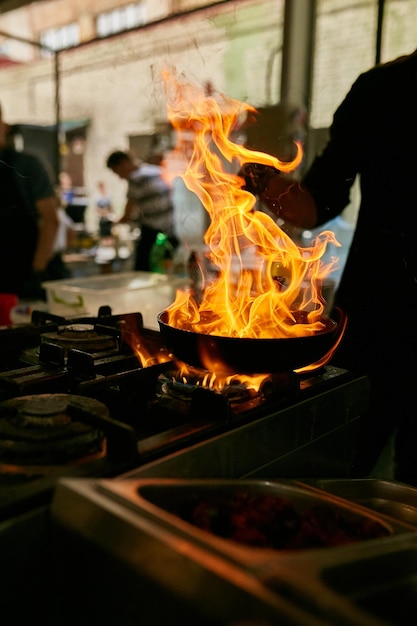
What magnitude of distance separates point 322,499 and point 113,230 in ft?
27.6

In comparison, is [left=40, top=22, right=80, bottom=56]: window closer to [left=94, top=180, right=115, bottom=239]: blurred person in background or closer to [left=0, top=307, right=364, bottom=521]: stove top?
[left=94, top=180, right=115, bottom=239]: blurred person in background

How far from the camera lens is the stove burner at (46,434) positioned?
982 millimetres

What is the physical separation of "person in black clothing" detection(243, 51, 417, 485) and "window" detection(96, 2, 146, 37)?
944cm

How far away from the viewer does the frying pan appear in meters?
1.25

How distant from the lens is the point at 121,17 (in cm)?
1173

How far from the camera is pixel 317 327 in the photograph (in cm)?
147

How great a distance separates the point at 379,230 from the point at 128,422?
1.39 meters

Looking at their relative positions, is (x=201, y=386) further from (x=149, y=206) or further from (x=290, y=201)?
(x=149, y=206)

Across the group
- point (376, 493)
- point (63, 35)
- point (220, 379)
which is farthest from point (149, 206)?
point (63, 35)

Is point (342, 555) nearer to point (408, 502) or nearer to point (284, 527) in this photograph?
point (284, 527)

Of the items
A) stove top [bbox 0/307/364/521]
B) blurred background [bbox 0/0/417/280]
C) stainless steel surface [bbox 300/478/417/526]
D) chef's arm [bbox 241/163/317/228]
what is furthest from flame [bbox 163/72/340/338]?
blurred background [bbox 0/0/417/280]

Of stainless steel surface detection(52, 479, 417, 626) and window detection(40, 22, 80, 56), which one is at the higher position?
window detection(40, 22, 80, 56)

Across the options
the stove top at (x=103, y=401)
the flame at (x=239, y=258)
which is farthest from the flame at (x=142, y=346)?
the flame at (x=239, y=258)

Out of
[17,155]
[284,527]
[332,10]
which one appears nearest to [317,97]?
[332,10]
